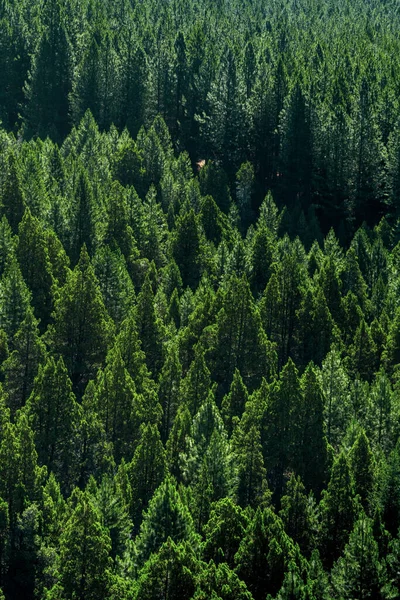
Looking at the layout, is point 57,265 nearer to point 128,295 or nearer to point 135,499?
point 128,295

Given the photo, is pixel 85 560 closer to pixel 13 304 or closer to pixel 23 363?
pixel 23 363

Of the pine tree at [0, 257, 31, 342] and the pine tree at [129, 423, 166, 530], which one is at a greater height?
the pine tree at [0, 257, 31, 342]

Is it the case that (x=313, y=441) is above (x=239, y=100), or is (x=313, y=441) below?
below

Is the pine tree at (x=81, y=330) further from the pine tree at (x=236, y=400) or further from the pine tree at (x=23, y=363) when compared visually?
the pine tree at (x=236, y=400)

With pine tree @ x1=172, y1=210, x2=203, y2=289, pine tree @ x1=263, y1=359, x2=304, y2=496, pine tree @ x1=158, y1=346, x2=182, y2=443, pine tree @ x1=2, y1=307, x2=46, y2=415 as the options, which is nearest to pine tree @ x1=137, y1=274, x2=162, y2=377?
pine tree @ x1=158, y1=346, x2=182, y2=443

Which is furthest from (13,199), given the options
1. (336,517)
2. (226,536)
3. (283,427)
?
(226,536)

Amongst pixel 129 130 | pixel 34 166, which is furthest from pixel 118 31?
pixel 34 166

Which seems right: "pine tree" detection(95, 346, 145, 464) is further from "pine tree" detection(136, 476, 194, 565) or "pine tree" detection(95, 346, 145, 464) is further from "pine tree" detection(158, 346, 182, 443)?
"pine tree" detection(136, 476, 194, 565)

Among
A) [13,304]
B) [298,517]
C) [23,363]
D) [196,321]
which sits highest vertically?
[13,304]

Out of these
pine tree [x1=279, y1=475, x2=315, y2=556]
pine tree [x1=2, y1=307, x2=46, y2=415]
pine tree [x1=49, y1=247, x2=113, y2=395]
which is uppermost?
pine tree [x1=49, y1=247, x2=113, y2=395]
